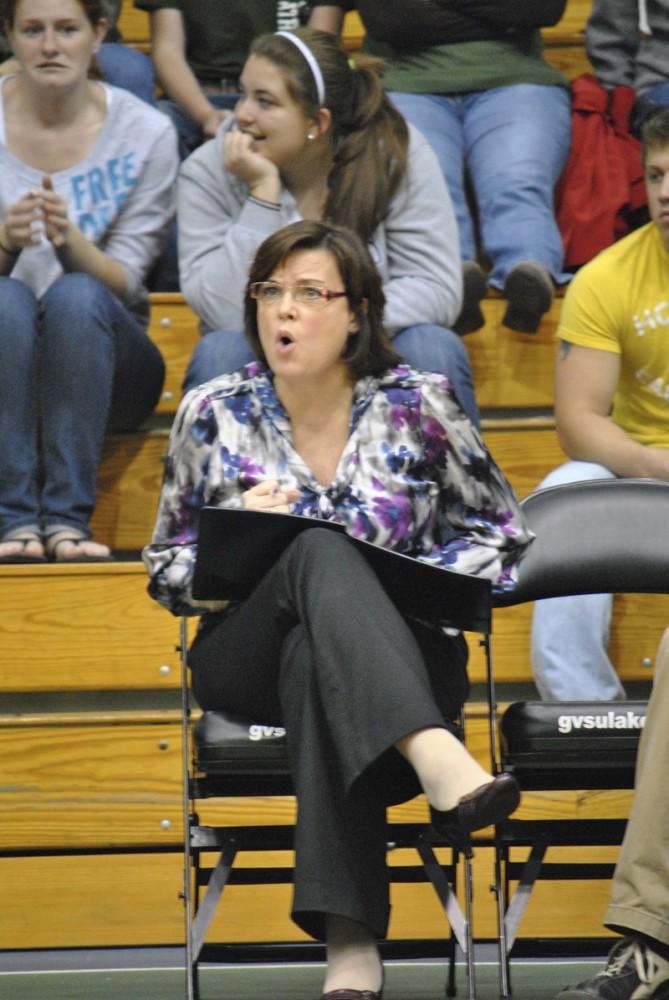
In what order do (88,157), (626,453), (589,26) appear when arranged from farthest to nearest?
(589,26), (88,157), (626,453)

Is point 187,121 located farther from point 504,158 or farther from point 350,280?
point 350,280

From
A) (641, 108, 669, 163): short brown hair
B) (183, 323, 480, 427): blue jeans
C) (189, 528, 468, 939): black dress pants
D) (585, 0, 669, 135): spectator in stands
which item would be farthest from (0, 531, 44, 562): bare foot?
(585, 0, 669, 135): spectator in stands

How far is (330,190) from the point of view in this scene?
126 inches

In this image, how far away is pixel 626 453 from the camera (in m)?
2.92

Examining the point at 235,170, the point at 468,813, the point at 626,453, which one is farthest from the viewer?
the point at 235,170

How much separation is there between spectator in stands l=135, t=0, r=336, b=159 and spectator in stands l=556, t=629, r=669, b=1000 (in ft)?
7.32

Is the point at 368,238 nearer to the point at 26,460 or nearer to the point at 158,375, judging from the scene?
the point at 158,375

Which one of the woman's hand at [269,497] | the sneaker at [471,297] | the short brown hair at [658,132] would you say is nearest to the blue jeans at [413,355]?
the sneaker at [471,297]

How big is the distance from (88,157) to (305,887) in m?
1.99

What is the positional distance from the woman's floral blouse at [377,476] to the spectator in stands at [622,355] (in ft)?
1.79

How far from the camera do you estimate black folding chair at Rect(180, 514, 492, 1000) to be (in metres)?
2.16

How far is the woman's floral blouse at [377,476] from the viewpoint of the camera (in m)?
2.32

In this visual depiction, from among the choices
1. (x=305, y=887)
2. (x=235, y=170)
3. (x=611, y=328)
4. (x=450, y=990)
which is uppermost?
(x=235, y=170)

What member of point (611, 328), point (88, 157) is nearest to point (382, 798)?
point (611, 328)
